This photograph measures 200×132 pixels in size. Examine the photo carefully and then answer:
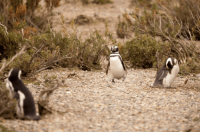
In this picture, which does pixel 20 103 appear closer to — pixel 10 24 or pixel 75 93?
pixel 75 93

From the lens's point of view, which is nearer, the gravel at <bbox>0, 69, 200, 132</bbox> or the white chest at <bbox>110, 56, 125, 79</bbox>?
the gravel at <bbox>0, 69, 200, 132</bbox>

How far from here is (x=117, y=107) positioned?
402cm

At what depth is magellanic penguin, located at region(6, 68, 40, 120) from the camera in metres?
3.12

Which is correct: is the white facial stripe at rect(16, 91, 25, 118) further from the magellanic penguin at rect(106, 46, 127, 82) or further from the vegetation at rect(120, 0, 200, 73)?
the vegetation at rect(120, 0, 200, 73)

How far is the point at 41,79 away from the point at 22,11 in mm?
5116

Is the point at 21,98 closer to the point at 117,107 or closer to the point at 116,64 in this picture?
the point at 117,107

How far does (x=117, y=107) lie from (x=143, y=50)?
12.9 ft

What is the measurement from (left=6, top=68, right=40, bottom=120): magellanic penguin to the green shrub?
4.93 meters

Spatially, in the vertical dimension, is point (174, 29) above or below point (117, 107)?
above

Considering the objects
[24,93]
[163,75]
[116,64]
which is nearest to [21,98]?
[24,93]

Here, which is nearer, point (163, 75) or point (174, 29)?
point (163, 75)

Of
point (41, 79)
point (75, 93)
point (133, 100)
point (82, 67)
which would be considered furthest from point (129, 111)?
point (82, 67)

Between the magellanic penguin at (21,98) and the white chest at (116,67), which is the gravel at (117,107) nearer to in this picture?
the magellanic penguin at (21,98)

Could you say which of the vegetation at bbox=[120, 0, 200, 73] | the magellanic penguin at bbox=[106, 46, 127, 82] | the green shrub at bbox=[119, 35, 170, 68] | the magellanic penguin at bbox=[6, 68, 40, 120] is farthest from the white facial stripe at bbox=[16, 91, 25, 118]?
the green shrub at bbox=[119, 35, 170, 68]
